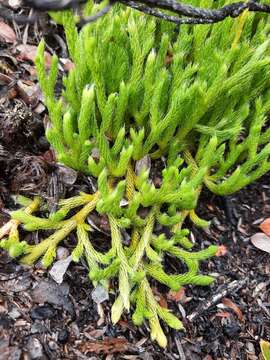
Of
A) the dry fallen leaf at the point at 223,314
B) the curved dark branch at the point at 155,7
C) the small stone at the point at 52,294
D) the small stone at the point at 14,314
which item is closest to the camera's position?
the curved dark branch at the point at 155,7

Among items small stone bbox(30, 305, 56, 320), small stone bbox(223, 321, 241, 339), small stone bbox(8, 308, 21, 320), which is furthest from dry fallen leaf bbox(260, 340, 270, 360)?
small stone bbox(8, 308, 21, 320)

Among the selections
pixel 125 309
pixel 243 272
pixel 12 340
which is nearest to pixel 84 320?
pixel 125 309

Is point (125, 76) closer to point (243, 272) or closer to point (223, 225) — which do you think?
point (223, 225)

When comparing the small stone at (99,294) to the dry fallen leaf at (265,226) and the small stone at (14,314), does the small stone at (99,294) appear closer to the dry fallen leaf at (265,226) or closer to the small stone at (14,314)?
the small stone at (14,314)

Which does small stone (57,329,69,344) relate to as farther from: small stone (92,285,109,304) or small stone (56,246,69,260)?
small stone (56,246,69,260)

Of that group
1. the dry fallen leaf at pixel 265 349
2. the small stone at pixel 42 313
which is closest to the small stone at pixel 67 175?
the small stone at pixel 42 313

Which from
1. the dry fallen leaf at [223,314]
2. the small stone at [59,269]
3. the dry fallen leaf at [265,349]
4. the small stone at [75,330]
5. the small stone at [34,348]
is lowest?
the dry fallen leaf at [223,314]

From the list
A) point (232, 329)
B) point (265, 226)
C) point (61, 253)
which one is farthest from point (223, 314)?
Answer: point (61, 253)
